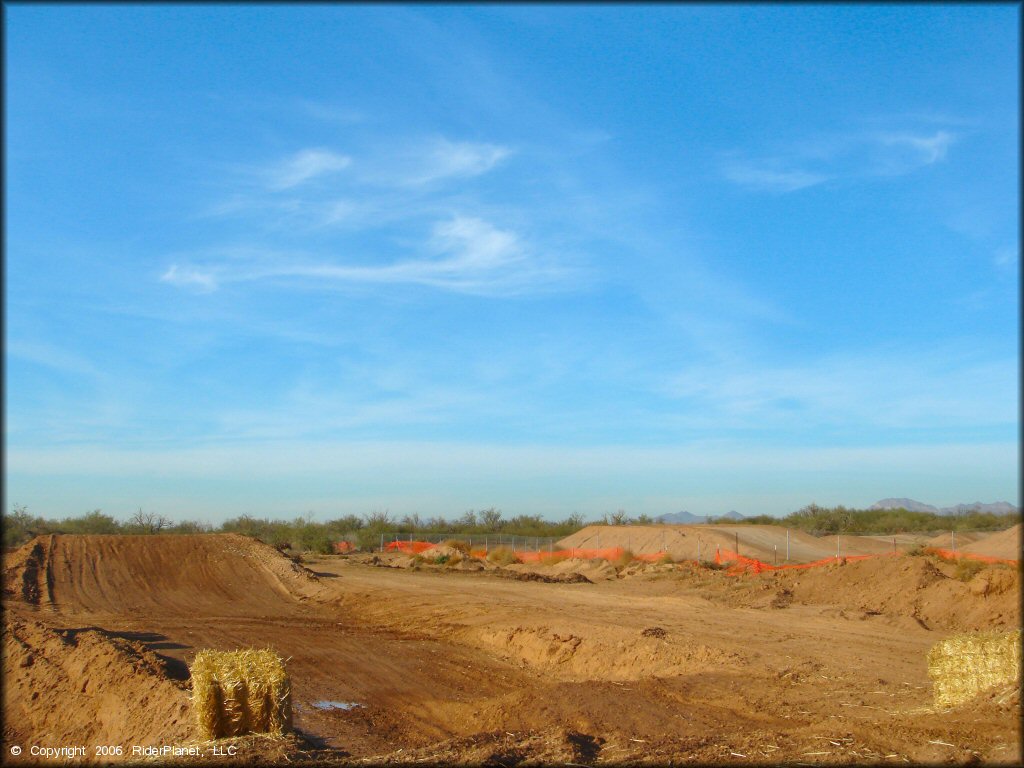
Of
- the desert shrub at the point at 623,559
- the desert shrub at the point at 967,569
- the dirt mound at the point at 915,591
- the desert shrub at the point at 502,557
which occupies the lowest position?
the desert shrub at the point at 502,557

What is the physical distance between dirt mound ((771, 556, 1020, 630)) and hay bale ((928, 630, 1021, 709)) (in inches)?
451

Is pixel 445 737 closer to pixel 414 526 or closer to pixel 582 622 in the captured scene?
pixel 582 622

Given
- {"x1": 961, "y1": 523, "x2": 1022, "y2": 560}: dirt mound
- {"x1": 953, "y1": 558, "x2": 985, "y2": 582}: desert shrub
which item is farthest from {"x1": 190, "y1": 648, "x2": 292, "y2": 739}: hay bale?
Result: {"x1": 961, "y1": 523, "x2": 1022, "y2": 560}: dirt mound

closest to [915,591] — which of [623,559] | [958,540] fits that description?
[623,559]

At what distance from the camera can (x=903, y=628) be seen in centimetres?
2105

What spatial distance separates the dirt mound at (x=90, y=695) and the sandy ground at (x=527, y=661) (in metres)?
0.04

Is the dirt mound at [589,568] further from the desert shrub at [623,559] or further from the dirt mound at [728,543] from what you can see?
the dirt mound at [728,543]

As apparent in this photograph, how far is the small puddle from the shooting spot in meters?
13.9

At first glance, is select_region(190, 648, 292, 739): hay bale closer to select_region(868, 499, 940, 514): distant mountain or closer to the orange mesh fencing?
A: the orange mesh fencing

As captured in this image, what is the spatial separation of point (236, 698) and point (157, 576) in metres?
25.2

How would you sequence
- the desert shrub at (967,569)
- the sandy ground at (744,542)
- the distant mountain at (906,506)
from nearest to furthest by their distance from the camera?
the desert shrub at (967,569), the sandy ground at (744,542), the distant mountain at (906,506)

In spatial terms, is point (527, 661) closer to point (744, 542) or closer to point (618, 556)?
point (618, 556)

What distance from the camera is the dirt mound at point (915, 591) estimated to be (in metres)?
21.5

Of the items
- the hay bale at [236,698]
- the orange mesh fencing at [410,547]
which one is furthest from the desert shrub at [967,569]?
the orange mesh fencing at [410,547]
